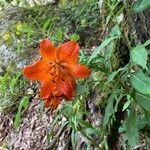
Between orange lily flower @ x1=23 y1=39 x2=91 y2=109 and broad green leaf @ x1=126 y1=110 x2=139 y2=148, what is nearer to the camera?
orange lily flower @ x1=23 y1=39 x2=91 y2=109

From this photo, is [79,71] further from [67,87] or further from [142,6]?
[142,6]

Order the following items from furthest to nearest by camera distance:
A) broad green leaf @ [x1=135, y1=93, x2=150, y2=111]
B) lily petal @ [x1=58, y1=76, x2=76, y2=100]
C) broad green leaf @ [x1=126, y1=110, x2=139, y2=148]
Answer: broad green leaf @ [x1=126, y1=110, x2=139, y2=148]
broad green leaf @ [x1=135, y1=93, x2=150, y2=111]
lily petal @ [x1=58, y1=76, x2=76, y2=100]

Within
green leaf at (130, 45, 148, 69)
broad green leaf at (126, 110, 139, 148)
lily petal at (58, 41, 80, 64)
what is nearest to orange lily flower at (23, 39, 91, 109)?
lily petal at (58, 41, 80, 64)

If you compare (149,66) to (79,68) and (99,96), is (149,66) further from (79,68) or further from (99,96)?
(99,96)

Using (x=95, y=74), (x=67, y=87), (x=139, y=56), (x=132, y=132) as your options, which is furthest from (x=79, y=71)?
(x=95, y=74)

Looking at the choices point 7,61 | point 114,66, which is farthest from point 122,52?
point 7,61

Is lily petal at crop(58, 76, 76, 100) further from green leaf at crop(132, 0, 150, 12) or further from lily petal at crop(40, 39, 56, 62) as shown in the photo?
green leaf at crop(132, 0, 150, 12)
